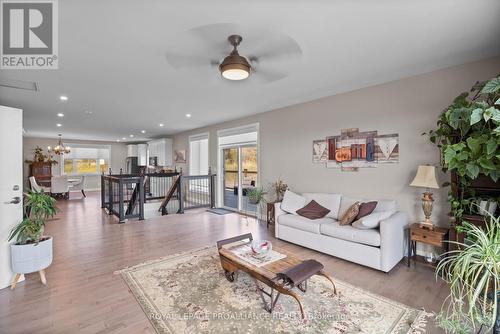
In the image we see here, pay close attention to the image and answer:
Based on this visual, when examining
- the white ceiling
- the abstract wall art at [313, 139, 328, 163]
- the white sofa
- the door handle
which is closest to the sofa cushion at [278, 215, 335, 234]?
the white sofa

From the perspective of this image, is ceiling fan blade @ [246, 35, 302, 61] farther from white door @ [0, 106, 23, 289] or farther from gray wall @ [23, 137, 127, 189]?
gray wall @ [23, 137, 127, 189]

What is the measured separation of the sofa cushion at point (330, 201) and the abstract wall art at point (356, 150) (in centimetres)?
57

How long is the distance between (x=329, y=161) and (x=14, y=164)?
4744 mm

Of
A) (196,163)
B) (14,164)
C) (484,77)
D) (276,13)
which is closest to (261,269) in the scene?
(276,13)

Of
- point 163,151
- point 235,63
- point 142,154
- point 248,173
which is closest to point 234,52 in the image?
point 235,63

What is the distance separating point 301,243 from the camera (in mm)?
3949

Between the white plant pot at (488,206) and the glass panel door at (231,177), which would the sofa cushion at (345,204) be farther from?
the glass panel door at (231,177)

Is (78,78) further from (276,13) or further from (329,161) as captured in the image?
(329,161)

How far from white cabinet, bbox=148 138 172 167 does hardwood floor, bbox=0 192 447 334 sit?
5150 mm

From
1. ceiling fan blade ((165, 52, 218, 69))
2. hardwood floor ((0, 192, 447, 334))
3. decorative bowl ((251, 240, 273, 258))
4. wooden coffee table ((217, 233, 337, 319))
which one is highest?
ceiling fan blade ((165, 52, 218, 69))

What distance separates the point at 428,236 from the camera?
3039mm

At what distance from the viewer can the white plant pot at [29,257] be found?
8.56ft

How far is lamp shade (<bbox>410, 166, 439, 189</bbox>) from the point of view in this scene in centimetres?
303

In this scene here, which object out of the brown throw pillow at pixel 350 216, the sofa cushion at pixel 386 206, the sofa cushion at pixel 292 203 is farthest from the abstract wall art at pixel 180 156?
the sofa cushion at pixel 386 206
